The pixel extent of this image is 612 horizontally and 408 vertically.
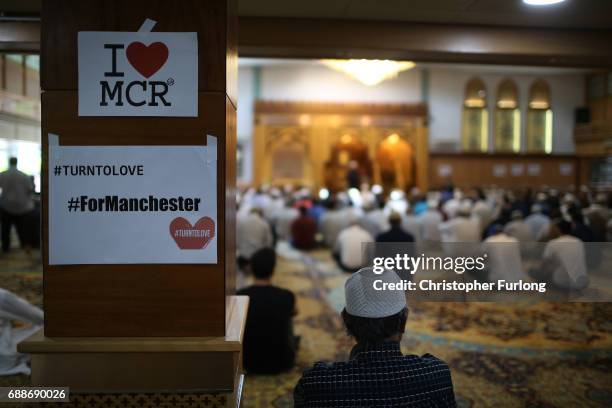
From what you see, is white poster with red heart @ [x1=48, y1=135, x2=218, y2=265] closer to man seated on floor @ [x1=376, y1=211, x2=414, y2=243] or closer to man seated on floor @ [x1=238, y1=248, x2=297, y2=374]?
man seated on floor @ [x1=238, y1=248, x2=297, y2=374]

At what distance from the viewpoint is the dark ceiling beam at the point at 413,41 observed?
11.8 feet

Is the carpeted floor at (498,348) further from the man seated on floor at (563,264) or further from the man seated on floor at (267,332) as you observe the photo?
the man seated on floor at (563,264)

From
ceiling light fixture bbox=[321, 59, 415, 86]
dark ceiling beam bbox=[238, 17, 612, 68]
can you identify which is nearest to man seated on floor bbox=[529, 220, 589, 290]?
dark ceiling beam bbox=[238, 17, 612, 68]

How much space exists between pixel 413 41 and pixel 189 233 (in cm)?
255

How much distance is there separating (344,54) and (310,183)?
12260 millimetres

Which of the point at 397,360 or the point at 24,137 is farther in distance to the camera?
the point at 24,137

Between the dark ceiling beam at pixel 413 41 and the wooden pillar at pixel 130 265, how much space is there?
196cm

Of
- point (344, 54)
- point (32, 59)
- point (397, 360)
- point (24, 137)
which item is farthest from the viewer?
point (32, 59)

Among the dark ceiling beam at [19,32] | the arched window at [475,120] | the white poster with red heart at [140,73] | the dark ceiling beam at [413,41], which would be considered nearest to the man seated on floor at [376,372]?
the white poster with red heart at [140,73]

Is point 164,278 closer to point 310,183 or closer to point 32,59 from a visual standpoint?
point 32,59

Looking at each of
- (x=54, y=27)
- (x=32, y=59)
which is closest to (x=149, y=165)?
(x=54, y=27)

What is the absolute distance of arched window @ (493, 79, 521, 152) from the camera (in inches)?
652

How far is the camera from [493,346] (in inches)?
164

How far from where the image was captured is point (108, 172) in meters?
1.68
